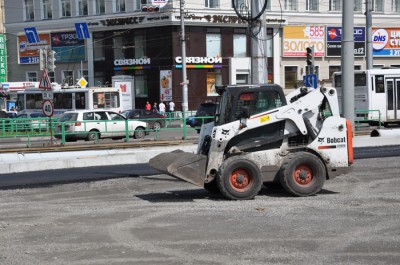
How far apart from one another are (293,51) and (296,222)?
49.5m

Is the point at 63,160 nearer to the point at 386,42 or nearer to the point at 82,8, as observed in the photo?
the point at 82,8

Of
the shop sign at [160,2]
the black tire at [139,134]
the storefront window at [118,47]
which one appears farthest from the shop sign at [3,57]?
the black tire at [139,134]

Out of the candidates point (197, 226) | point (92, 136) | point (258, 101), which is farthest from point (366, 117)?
point (197, 226)

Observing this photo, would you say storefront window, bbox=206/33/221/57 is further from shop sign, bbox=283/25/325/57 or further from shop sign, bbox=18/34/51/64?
shop sign, bbox=18/34/51/64

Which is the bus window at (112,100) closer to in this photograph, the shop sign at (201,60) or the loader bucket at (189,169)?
the shop sign at (201,60)

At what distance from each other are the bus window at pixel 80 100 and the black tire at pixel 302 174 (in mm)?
29742

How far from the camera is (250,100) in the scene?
12.5 m

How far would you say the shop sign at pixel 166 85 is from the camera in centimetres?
5325

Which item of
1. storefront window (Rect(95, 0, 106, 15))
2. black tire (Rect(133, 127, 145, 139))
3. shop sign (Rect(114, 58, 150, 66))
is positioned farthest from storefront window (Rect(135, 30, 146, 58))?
black tire (Rect(133, 127, 145, 139))

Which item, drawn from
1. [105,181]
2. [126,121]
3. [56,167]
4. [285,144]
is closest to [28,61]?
[126,121]

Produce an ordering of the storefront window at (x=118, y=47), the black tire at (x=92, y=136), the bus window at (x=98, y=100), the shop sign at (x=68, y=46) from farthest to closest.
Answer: the shop sign at (x=68, y=46) < the storefront window at (x=118, y=47) < the bus window at (x=98, y=100) < the black tire at (x=92, y=136)

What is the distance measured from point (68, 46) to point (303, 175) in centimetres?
4857

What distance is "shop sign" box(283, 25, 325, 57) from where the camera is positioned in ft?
191

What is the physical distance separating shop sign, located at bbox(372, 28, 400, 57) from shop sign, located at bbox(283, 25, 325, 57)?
228 inches
